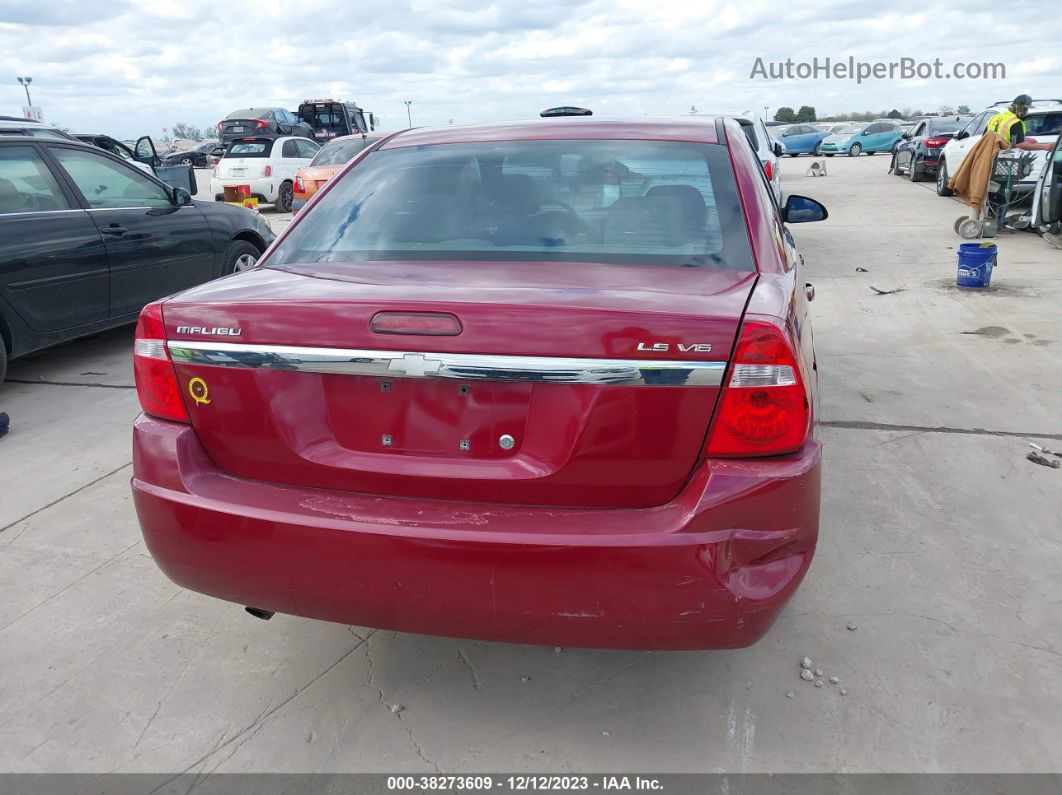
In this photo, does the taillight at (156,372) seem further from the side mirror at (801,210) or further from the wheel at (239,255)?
the wheel at (239,255)

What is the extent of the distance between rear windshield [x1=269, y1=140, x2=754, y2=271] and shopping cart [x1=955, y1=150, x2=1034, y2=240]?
9896mm

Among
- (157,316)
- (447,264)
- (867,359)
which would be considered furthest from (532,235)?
(867,359)

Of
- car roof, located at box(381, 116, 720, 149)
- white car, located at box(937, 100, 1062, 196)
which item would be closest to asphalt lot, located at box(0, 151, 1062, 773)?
car roof, located at box(381, 116, 720, 149)

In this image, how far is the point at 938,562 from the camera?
126 inches

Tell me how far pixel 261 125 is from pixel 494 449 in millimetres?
29103

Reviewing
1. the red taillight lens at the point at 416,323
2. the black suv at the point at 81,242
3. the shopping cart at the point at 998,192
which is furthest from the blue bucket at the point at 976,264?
the red taillight lens at the point at 416,323

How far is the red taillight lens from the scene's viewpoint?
1.97 meters

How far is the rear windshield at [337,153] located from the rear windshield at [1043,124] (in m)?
11.0

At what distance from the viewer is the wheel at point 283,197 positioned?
685 inches

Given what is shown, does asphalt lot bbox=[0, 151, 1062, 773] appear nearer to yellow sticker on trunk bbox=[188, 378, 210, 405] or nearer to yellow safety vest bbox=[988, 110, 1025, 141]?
yellow sticker on trunk bbox=[188, 378, 210, 405]

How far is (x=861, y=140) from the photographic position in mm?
34812

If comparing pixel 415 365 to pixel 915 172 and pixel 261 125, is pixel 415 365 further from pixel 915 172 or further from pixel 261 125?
pixel 261 125

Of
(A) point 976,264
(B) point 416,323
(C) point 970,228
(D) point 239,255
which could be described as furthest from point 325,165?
(B) point 416,323

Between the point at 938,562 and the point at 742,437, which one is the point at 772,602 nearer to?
the point at 742,437
